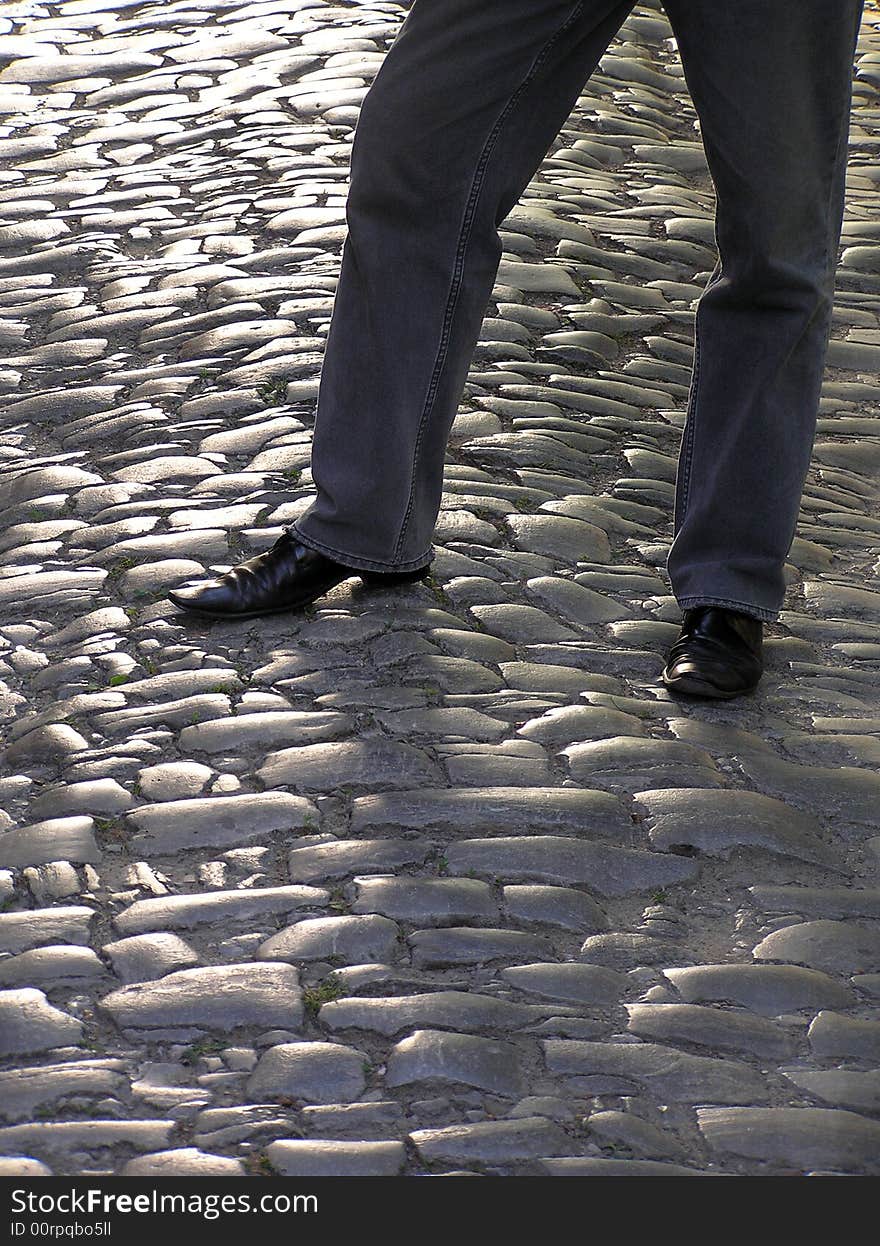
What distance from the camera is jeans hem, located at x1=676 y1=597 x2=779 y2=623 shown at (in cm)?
333

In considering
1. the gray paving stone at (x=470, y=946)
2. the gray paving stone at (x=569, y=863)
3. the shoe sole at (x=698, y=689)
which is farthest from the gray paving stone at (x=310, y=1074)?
the shoe sole at (x=698, y=689)

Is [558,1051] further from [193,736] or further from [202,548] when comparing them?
[202,548]

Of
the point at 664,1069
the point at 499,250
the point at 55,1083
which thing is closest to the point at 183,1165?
the point at 55,1083

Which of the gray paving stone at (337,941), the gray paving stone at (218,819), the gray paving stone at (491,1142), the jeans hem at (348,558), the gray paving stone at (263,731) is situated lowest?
the gray paving stone at (491,1142)

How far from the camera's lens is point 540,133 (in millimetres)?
3133

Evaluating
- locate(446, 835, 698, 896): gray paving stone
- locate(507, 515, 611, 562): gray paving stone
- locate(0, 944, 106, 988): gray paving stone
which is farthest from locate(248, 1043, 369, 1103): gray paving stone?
locate(507, 515, 611, 562): gray paving stone

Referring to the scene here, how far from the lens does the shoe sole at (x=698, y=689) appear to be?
3322mm

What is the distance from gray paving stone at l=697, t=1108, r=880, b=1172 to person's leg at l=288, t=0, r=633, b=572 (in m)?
1.49

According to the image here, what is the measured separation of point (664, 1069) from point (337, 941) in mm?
562

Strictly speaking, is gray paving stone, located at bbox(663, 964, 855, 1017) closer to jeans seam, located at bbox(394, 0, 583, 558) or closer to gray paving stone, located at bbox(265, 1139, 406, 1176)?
gray paving stone, located at bbox(265, 1139, 406, 1176)

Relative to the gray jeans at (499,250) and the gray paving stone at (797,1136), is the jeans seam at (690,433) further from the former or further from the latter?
the gray paving stone at (797,1136)

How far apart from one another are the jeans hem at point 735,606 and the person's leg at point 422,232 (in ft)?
1.87

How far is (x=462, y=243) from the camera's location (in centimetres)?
314
